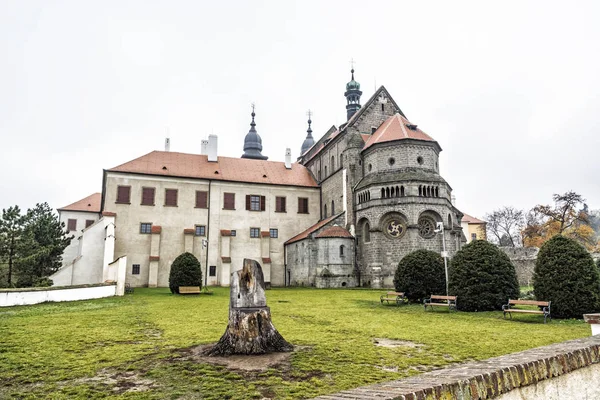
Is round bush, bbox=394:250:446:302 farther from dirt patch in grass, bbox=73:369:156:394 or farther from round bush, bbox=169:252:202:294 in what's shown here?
dirt patch in grass, bbox=73:369:156:394

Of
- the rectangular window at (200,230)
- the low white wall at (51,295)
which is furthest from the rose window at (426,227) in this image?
the low white wall at (51,295)

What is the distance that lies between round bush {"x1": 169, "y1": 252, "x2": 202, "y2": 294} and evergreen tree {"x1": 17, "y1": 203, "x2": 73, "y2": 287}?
1364 centimetres

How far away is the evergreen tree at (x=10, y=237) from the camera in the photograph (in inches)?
1266

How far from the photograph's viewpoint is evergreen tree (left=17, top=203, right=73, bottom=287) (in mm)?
32438

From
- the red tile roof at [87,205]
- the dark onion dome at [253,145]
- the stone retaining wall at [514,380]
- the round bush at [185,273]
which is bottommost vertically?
the stone retaining wall at [514,380]

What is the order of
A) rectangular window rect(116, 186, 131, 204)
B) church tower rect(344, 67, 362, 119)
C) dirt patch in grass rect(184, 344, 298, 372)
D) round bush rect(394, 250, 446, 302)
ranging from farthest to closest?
1. church tower rect(344, 67, 362, 119)
2. rectangular window rect(116, 186, 131, 204)
3. round bush rect(394, 250, 446, 302)
4. dirt patch in grass rect(184, 344, 298, 372)

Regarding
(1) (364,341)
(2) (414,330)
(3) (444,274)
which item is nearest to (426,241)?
(3) (444,274)

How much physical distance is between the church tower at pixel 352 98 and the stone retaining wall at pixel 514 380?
5359 centimetres

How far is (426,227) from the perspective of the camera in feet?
110

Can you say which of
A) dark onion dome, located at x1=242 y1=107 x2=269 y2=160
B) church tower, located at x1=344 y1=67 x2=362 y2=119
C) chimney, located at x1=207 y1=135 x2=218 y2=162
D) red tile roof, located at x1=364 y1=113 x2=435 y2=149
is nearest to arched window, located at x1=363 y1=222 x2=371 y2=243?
red tile roof, located at x1=364 y1=113 x2=435 y2=149

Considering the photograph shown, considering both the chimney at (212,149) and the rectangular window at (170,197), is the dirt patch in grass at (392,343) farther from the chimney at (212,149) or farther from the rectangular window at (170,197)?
the chimney at (212,149)

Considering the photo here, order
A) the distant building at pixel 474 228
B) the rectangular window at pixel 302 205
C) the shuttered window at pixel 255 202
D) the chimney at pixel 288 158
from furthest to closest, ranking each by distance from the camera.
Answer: the distant building at pixel 474 228
the chimney at pixel 288 158
the rectangular window at pixel 302 205
the shuttered window at pixel 255 202

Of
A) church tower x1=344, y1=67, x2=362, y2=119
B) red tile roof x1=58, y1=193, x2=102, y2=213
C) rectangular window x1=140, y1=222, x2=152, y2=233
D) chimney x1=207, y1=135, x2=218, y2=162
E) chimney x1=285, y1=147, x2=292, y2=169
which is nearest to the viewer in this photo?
rectangular window x1=140, y1=222, x2=152, y2=233

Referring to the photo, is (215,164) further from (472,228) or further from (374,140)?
(472,228)
